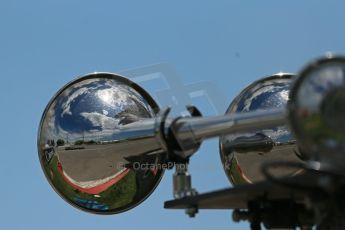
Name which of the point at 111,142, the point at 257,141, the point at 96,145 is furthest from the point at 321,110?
the point at 96,145

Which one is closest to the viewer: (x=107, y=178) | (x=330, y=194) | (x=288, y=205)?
(x=330, y=194)

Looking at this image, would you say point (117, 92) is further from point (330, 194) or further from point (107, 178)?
point (330, 194)

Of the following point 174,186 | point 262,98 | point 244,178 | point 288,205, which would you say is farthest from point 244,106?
point 288,205

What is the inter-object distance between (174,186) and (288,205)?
1.50 m

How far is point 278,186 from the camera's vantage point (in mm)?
6137

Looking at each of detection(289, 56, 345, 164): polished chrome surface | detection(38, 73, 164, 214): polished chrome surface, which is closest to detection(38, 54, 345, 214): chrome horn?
detection(38, 73, 164, 214): polished chrome surface

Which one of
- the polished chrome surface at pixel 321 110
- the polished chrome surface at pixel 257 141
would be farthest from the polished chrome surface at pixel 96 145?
the polished chrome surface at pixel 321 110

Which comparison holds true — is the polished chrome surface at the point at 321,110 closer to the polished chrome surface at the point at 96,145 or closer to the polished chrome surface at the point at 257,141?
the polished chrome surface at the point at 257,141

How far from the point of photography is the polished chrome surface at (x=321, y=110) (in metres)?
5.88

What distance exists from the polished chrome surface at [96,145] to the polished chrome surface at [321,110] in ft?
15.4

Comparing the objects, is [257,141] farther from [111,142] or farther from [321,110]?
[321,110]

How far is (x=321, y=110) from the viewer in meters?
5.93

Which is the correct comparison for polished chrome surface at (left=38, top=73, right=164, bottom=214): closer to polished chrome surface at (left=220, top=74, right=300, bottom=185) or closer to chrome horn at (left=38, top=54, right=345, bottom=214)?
chrome horn at (left=38, top=54, right=345, bottom=214)

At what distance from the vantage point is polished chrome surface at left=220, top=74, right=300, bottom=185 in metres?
10.9
